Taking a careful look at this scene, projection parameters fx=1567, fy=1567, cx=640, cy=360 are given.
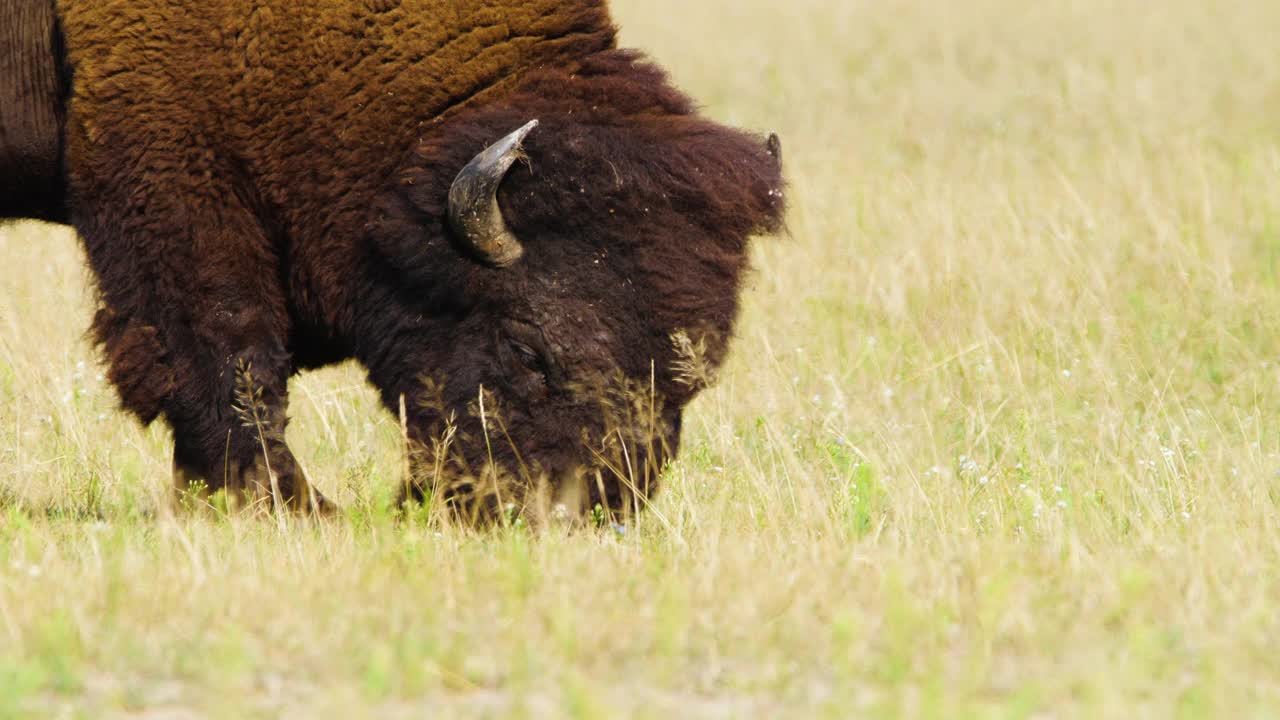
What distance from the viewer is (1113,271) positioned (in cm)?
917

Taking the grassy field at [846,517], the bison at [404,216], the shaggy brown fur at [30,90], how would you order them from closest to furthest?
the grassy field at [846,517]
the bison at [404,216]
the shaggy brown fur at [30,90]

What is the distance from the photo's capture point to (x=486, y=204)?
198 inches

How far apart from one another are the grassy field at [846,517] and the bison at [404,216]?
0.33m

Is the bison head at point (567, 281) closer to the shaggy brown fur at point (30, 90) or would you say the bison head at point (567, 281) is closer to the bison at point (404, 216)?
the bison at point (404, 216)

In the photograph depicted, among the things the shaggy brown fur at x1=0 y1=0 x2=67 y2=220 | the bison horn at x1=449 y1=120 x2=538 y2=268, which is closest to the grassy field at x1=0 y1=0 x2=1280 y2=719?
the bison horn at x1=449 y1=120 x2=538 y2=268

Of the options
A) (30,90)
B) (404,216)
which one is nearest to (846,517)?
(404,216)

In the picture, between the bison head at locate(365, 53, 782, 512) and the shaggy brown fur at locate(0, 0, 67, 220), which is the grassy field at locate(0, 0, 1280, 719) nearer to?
the bison head at locate(365, 53, 782, 512)

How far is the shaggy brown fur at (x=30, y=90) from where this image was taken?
5418 mm

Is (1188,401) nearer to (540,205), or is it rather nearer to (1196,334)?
(1196,334)

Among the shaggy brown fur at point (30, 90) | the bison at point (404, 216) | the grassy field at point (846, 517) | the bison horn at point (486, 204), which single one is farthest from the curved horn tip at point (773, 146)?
the shaggy brown fur at point (30, 90)

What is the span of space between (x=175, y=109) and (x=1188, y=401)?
508 cm

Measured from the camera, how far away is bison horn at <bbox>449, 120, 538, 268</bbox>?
4973 mm

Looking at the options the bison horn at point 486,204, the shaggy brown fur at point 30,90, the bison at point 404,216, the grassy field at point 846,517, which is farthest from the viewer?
the shaggy brown fur at point 30,90

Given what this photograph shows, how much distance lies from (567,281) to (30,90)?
202 centimetres
